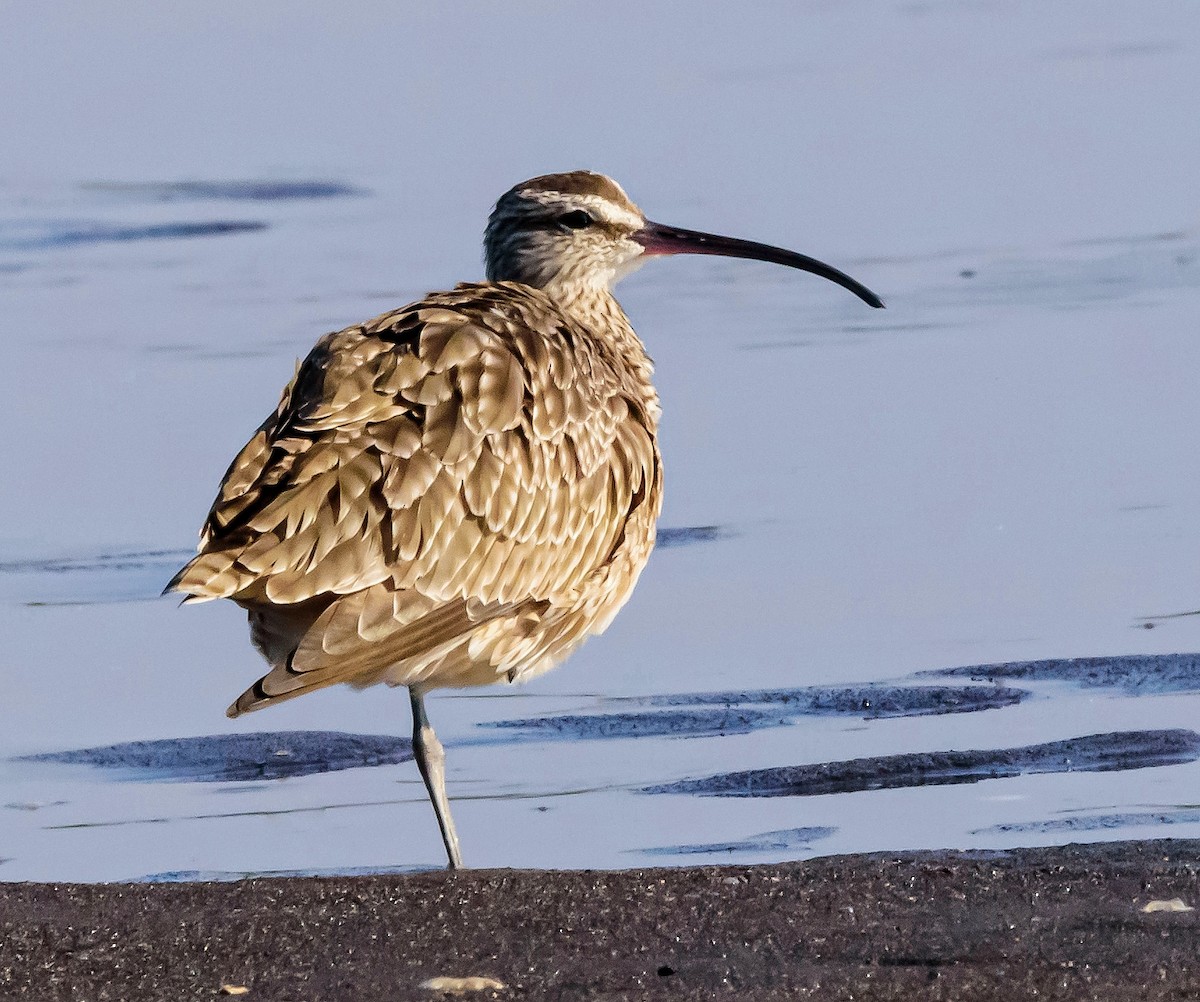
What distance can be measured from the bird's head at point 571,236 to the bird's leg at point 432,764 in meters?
1.85


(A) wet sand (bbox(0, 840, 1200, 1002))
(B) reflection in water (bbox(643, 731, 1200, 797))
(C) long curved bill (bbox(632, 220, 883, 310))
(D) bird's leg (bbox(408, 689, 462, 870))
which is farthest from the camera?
(C) long curved bill (bbox(632, 220, 883, 310))

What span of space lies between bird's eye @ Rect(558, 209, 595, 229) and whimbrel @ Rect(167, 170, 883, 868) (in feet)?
1.92

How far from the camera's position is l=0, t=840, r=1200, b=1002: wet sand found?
5457mm

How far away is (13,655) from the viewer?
32.0 ft

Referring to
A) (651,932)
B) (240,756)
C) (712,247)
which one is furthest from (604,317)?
(651,932)

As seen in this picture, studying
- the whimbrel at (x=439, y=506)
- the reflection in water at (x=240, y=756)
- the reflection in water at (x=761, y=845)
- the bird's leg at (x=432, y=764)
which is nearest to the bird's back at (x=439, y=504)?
the whimbrel at (x=439, y=506)

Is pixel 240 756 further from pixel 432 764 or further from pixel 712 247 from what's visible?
pixel 712 247

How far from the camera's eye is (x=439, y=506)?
7.08m

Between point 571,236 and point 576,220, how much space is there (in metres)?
0.06

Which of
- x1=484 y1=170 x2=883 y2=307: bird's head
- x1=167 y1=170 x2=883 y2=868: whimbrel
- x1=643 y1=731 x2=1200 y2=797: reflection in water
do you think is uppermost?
x1=484 y1=170 x2=883 y2=307: bird's head

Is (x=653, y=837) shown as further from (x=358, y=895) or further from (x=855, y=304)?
(x=855, y=304)

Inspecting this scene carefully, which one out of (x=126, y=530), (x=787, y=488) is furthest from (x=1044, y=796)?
(x=126, y=530)

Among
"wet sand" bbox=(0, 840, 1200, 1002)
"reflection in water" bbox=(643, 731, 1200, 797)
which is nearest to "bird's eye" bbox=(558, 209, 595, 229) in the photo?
"reflection in water" bbox=(643, 731, 1200, 797)

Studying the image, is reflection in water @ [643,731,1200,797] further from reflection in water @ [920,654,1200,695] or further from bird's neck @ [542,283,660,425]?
bird's neck @ [542,283,660,425]
